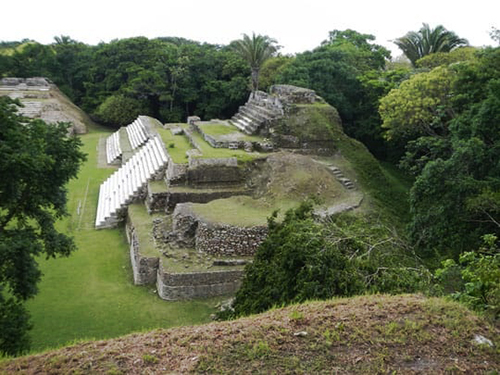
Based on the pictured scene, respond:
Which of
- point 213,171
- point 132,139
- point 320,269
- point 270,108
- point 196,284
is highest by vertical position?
point 270,108

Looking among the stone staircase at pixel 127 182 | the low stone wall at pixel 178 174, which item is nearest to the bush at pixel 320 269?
the low stone wall at pixel 178 174

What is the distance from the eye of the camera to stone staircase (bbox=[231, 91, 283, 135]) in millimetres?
19172

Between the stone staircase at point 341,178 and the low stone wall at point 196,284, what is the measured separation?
6061 mm

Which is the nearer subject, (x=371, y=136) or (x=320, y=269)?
(x=320, y=269)

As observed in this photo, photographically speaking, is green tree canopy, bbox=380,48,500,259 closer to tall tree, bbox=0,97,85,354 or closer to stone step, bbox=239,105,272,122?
tall tree, bbox=0,97,85,354

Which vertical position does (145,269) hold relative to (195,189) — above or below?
below

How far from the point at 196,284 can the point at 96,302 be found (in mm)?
2295

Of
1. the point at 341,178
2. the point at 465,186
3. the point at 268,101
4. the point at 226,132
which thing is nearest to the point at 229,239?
the point at 465,186

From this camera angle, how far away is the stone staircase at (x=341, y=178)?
51.6 feet

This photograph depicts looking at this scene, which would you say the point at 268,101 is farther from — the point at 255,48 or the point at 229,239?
the point at 229,239

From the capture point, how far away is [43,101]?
32594 millimetres

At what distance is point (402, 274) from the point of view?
745 cm

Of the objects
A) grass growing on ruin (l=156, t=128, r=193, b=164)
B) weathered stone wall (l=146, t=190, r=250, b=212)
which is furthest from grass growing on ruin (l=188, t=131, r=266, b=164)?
weathered stone wall (l=146, t=190, r=250, b=212)

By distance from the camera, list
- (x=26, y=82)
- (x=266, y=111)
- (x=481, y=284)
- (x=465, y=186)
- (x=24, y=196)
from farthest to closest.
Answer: (x=26, y=82), (x=266, y=111), (x=465, y=186), (x=24, y=196), (x=481, y=284)
